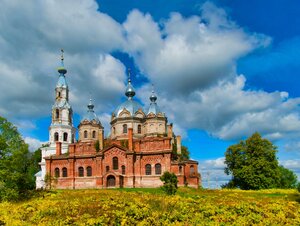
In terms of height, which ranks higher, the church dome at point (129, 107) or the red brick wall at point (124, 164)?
the church dome at point (129, 107)

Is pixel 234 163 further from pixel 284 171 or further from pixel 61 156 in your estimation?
pixel 61 156

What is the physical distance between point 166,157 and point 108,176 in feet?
28.0

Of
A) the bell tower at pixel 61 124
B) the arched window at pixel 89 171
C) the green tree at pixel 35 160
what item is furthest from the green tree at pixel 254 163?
the green tree at pixel 35 160

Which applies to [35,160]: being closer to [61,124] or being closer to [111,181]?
[61,124]

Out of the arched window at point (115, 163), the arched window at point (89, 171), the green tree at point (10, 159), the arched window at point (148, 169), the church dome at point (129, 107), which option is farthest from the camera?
the church dome at point (129, 107)

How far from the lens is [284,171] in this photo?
200 ft

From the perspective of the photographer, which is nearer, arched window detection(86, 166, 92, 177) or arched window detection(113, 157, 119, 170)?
Answer: arched window detection(113, 157, 119, 170)

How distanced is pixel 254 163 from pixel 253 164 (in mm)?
226

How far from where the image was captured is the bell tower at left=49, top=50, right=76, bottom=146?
5806 centimetres

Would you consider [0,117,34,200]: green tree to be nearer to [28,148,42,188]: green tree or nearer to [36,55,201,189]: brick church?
[36,55,201,189]: brick church

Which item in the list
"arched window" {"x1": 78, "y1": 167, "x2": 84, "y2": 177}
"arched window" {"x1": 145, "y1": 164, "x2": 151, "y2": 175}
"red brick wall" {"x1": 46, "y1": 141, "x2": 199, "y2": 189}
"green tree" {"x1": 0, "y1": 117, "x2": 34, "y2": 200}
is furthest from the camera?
"arched window" {"x1": 78, "y1": 167, "x2": 84, "y2": 177}

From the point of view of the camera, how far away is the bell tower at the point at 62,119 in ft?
190

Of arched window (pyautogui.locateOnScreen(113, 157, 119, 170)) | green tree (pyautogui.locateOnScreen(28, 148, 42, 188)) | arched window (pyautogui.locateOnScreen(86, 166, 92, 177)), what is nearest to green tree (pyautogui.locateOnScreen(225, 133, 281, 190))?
arched window (pyautogui.locateOnScreen(113, 157, 119, 170))

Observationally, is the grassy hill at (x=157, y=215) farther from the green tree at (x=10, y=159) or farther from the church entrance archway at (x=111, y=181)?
the church entrance archway at (x=111, y=181)
